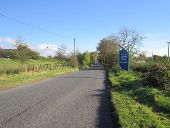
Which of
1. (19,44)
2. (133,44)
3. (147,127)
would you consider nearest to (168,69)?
(147,127)

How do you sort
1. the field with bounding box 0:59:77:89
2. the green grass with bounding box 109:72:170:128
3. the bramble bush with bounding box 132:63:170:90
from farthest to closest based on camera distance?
the field with bounding box 0:59:77:89, the bramble bush with bounding box 132:63:170:90, the green grass with bounding box 109:72:170:128

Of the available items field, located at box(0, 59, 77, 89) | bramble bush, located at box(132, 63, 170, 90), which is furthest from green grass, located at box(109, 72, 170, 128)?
field, located at box(0, 59, 77, 89)

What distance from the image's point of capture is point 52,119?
33.3 ft

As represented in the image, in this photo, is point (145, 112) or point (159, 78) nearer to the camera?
point (145, 112)

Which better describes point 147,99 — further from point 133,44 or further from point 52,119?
point 133,44

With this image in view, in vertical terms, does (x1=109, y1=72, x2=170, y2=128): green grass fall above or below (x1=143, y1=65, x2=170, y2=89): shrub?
below

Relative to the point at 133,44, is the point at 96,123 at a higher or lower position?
lower

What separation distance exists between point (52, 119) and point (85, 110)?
2.31 metres

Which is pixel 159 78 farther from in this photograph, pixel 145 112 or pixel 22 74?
pixel 22 74

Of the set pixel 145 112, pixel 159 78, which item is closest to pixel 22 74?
pixel 159 78

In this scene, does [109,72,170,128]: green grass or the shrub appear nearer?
[109,72,170,128]: green grass

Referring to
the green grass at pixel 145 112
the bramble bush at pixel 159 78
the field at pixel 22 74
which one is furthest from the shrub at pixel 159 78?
the field at pixel 22 74

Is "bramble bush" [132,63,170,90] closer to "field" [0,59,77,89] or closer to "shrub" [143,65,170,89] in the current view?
"shrub" [143,65,170,89]

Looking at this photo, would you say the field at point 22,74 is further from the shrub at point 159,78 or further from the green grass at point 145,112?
the green grass at point 145,112
